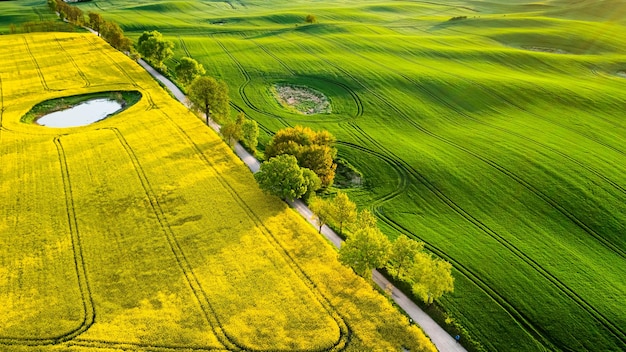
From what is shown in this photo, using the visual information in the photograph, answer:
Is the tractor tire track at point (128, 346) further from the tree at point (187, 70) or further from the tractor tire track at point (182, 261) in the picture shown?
the tree at point (187, 70)

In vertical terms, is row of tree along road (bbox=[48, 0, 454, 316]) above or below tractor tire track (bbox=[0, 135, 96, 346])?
above

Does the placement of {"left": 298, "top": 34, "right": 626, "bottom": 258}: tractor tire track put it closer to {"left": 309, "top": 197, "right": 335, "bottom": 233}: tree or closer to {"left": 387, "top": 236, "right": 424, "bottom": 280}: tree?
{"left": 387, "top": 236, "right": 424, "bottom": 280}: tree

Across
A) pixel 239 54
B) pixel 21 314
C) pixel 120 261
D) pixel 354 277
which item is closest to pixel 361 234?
pixel 354 277

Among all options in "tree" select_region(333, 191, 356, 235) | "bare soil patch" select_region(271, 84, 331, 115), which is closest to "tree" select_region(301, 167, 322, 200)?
"tree" select_region(333, 191, 356, 235)

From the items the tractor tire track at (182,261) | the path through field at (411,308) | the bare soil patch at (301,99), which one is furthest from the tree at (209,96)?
the path through field at (411,308)

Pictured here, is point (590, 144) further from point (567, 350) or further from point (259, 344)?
point (259, 344)

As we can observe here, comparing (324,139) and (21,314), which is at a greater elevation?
(324,139)

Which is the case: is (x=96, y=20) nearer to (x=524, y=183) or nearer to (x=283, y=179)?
(x=283, y=179)
